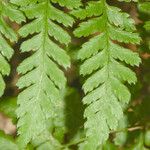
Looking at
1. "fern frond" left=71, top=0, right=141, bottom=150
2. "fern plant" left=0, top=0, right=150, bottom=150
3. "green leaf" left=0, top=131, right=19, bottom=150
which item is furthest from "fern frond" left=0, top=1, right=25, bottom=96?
"green leaf" left=0, top=131, right=19, bottom=150

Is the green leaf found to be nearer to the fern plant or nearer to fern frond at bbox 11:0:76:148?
the fern plant

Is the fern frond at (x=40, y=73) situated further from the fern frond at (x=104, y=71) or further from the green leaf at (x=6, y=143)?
the green leaf at (x=6, y=143)

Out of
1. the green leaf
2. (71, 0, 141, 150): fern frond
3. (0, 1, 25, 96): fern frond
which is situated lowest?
the green leaf

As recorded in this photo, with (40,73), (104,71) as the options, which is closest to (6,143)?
(40,73)

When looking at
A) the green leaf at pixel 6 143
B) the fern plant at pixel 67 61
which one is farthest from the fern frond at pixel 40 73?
the green leaf at pixel 6 143

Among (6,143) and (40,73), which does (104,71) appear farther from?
(6,143)
